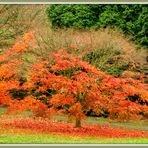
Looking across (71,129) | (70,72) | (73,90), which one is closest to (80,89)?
(73,90)

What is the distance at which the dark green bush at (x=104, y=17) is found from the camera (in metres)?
8.25

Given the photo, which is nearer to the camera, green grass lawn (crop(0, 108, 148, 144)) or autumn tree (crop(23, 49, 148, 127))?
green grass lawn (crop(0, 108, 148, 144))

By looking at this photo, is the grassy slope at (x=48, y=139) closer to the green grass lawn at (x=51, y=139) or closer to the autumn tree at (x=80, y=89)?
the green grass lawn at (x=51, y=139)

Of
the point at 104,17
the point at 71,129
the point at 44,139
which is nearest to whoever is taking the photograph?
the point at 44,139

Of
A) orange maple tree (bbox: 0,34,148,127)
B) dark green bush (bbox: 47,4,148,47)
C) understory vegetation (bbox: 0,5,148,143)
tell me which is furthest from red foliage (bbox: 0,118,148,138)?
dark green bush (bbox: 47,4,148,47)

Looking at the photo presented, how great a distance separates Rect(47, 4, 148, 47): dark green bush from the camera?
325 inches

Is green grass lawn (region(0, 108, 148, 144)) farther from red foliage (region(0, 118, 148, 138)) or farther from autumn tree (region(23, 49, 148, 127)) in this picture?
autumn tree (region(23, 49, 148, 127))

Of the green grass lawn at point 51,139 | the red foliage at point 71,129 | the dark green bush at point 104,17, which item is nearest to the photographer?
the green grass lawn at point 51,139

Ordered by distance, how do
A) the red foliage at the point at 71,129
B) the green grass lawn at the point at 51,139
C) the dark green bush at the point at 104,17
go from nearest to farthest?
the green grass lawn at the point at 51,139
the red foliage at the point at 71,129
the dark green bush at the point at 104,17

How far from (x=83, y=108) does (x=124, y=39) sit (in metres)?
1.15

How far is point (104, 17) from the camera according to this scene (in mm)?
8336

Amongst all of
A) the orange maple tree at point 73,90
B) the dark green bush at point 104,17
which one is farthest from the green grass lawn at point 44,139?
the dark green bush at point 104,17

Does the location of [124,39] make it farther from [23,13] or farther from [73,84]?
[23,13]

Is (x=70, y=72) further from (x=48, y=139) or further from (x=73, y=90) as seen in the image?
(x=48, y=139)
